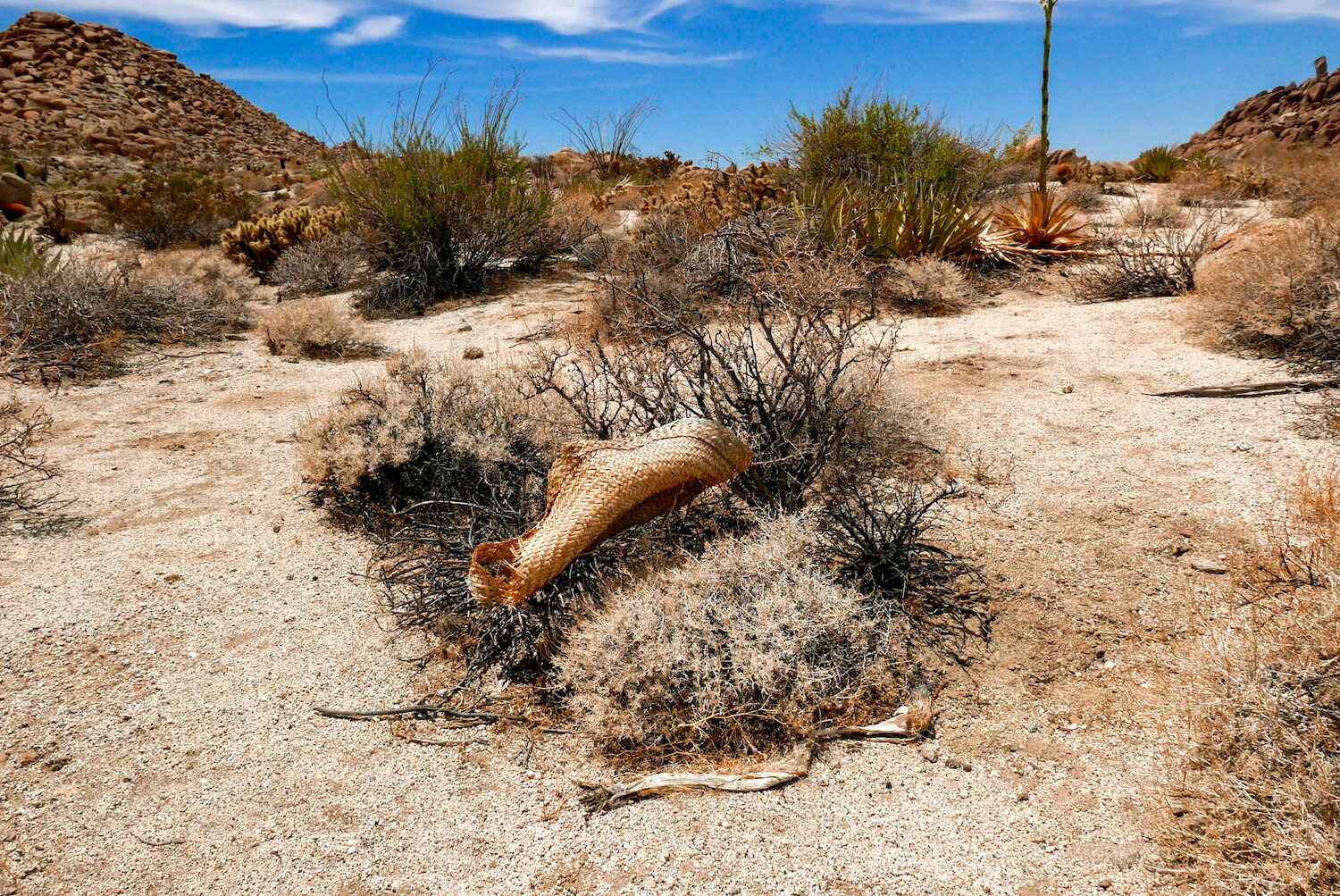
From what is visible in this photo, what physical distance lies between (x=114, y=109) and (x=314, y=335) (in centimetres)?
4612

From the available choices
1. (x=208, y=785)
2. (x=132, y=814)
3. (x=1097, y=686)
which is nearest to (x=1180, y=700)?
(x=1097, y=686)

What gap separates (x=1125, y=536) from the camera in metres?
3.46

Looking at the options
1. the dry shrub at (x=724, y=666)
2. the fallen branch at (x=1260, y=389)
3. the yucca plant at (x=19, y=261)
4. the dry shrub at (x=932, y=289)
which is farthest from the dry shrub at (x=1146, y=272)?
the yucca plant at (x=19, y=261)

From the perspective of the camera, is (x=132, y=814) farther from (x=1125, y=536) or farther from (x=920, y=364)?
(x=920, y=364)

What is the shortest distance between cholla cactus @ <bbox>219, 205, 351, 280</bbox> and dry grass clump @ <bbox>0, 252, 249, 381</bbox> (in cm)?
205

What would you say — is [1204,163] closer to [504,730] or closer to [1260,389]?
[1260,389]

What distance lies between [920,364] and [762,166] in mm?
5448

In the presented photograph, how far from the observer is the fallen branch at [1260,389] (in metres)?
4.83

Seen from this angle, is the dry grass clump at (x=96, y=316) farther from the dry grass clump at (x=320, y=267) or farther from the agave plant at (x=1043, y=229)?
the agave plant at (x=1043, y=229)

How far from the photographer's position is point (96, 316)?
25.5 ft

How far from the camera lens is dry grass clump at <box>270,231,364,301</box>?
10719 mm

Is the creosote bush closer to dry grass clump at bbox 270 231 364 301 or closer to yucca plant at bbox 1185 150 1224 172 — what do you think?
dry grass clump at bbox 270 231 364 301

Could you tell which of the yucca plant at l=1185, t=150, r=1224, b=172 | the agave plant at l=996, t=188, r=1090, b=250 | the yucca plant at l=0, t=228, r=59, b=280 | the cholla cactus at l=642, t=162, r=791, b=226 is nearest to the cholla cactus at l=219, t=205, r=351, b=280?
the yucca plant at l=0, t=228, r=59, b=280

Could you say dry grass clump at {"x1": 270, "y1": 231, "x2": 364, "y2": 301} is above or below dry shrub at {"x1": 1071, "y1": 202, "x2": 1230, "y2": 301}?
above
